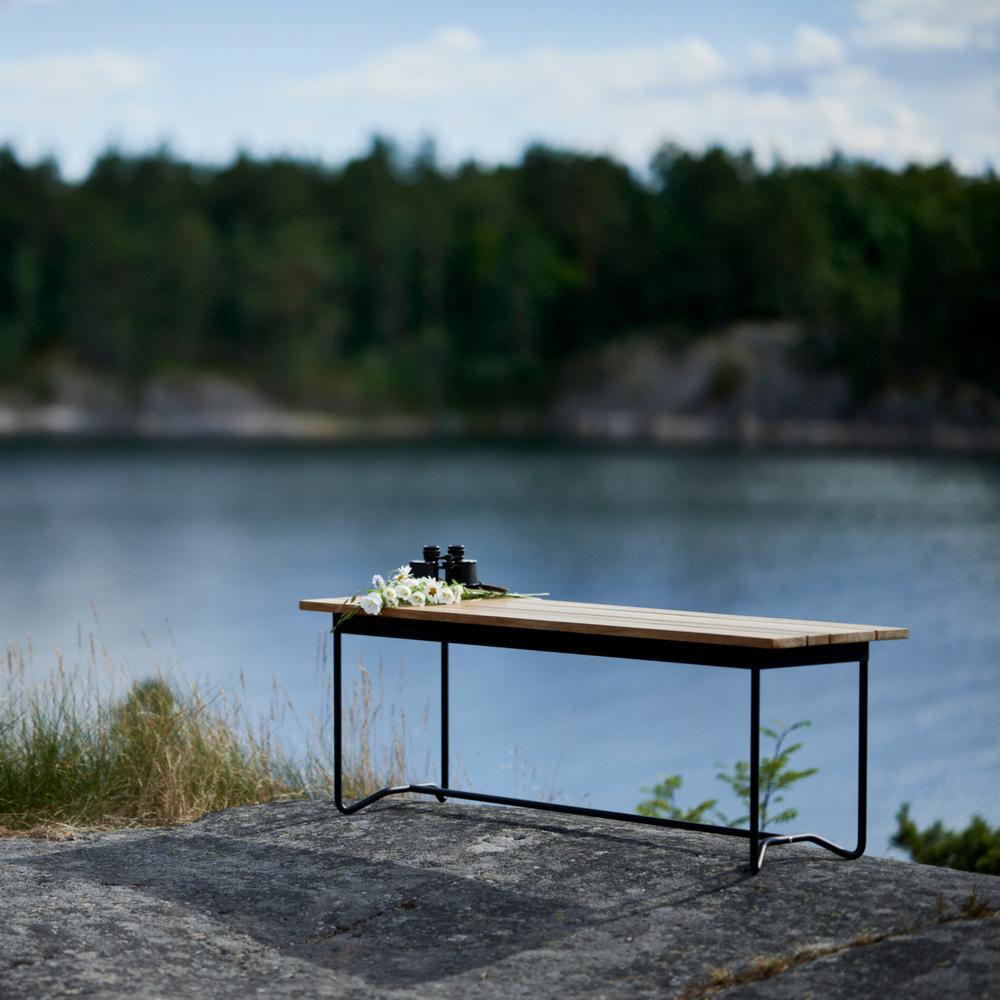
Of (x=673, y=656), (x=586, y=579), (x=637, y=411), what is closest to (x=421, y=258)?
(x=637, y=411)

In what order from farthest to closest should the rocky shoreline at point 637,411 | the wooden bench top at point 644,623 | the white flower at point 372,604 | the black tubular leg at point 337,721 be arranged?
the rocky shoreline at point 637,411
the black tubular leg at point 337,721
the white flower at point 372,604
the wooden bench top at point 644,623

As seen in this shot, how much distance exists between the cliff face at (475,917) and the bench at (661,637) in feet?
0.34

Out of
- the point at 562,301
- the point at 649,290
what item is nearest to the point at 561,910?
the point at 649,290

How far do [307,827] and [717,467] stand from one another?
47.7m

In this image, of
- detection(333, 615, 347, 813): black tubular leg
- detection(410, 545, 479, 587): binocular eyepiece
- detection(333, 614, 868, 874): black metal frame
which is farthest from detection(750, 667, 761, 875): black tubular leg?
detection(333, 615, 347, 813): black tubular leg

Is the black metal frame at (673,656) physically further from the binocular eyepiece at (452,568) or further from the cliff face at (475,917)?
the binocular eyepiece at (452,568)

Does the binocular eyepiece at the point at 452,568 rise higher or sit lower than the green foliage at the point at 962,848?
higher

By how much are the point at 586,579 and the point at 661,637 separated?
23.0 meters

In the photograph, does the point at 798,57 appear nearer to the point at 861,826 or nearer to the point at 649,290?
the point at 649,290

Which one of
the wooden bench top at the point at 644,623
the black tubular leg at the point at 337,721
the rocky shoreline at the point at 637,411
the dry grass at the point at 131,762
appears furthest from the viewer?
the rocky shoreline at the point at 637,411

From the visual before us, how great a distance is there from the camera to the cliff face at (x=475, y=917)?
3879 millimetres

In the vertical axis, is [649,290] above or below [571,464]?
above

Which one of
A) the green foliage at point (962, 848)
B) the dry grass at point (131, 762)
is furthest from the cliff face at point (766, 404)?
the dry grass at point (131, 762)

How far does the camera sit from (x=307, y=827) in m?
5.51
